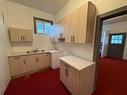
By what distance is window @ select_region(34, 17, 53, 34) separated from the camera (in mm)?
3409

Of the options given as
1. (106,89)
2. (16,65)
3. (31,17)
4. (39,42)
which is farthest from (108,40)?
(16,65)

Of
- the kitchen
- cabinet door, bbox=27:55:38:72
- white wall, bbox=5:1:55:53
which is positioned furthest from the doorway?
cabinet door, bbox=27:55:38:72

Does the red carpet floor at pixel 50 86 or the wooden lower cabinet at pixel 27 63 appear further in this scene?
the wooden lower cabinet at pixel 27 63

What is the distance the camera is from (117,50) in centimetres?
519

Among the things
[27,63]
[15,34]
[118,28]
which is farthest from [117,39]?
[15,34]

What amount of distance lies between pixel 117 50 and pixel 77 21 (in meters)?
5.06

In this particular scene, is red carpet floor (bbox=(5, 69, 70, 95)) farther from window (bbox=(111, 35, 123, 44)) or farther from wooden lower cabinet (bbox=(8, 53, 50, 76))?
window (bbox=(111, 35, 123, 44))

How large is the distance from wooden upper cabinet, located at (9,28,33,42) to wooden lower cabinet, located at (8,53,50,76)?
75 centimetres

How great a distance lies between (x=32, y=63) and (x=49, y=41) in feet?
5.01

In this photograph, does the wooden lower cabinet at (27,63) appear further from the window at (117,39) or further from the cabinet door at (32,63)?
the window at (117,39)

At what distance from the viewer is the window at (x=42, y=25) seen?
3.41 meters

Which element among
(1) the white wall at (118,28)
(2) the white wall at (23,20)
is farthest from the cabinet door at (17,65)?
(1) the white wall at (118,28)

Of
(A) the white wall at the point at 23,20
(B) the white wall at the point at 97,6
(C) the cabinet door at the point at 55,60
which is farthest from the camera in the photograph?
(C) the cabinet door at the point at 55,60

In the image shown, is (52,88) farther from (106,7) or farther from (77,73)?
(106,7)
